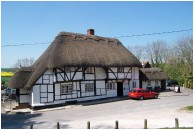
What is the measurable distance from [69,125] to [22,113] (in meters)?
10.00

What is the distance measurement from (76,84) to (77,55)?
334cm

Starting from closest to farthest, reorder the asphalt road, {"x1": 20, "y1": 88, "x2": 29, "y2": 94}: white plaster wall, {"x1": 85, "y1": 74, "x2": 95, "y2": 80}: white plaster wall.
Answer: the asphalt road
{"x1": 20, "y1": 88, "x2": 29, "y2": 94}: white plaster wall
{"x1": 85, "y1": 74, "x2": 95, "y2": 80}: white plaster wall

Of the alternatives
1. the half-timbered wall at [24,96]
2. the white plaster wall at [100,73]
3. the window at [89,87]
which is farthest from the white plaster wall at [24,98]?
the white plaster wall at [100,73]

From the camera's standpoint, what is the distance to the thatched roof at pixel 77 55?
98.5 feet

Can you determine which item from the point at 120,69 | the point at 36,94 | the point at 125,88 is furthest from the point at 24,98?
the point at 125,88

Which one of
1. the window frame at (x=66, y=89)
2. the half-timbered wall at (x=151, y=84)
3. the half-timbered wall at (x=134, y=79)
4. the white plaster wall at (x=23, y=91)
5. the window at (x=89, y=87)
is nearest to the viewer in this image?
the window frame at (x=66, y=89)

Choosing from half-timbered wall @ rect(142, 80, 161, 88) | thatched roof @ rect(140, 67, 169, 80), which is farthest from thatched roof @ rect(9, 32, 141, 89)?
half-timbered wall @ rect(142, 80, 161, 88)

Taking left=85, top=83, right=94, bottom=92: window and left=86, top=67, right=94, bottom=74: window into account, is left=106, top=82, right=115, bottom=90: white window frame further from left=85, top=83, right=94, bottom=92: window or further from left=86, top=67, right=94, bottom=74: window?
left=86, top=67, right=94, bottom=74: window

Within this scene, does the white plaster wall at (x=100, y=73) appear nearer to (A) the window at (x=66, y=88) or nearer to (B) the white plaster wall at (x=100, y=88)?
(B) the white plaster wall at (x=100, y=88)

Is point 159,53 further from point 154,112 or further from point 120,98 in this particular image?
point 154,112

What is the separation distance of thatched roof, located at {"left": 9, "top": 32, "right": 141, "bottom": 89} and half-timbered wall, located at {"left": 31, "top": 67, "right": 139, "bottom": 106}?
3.21ft

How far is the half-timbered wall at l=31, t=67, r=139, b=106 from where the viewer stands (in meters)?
29.7

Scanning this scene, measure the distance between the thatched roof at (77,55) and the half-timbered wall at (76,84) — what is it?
3.21 ft

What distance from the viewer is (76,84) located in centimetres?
3212
